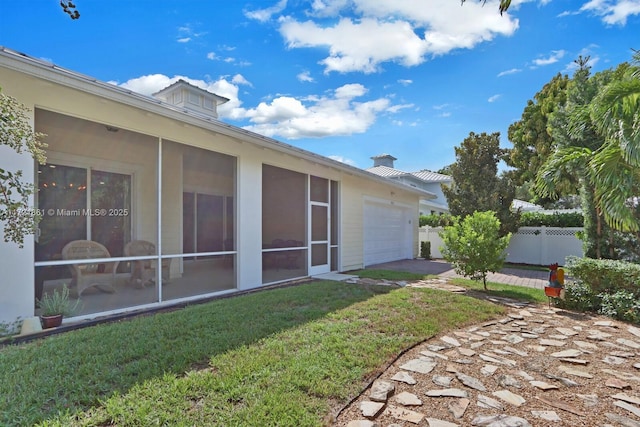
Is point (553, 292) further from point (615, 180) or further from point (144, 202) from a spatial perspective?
point (144, 202)

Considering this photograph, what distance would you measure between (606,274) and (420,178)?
21668mm

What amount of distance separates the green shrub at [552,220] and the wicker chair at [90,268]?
15106 millimetres

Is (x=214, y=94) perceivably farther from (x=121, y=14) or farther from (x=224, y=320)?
(x=224, y=320)

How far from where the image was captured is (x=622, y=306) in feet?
19.9

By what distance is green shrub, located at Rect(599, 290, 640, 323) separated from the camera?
235 inches

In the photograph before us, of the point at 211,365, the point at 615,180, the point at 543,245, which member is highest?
the point at 615,180

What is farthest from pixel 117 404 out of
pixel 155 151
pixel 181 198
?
pixel 181 198

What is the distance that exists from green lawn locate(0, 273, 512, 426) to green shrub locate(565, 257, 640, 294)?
9.36ft

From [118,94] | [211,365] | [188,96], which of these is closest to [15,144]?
[118,94]

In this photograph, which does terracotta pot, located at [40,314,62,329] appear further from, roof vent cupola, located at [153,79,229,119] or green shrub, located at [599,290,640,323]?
roof vent cupola, located at [153,79,229,119]

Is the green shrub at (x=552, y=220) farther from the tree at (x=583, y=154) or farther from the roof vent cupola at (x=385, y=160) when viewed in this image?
the roof vent cupola at (x=385, y=160)

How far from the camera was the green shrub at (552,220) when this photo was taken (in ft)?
45.4

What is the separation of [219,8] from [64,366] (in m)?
6.19

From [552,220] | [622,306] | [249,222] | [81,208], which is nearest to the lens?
[81,208]
